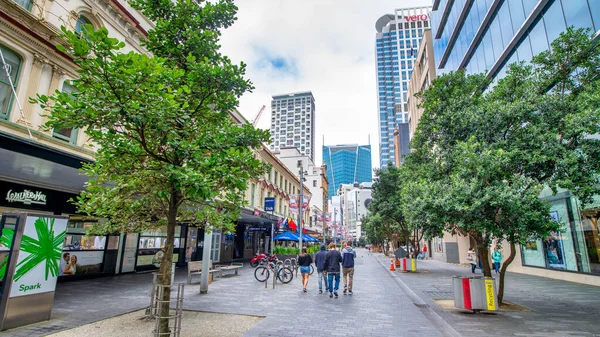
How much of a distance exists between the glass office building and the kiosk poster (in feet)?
40.6

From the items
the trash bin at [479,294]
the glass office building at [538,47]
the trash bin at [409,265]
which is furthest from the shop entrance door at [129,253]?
the glass office building at [538,47]

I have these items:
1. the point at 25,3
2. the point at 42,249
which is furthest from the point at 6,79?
the point at 42,249

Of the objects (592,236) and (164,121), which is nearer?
(164,121)

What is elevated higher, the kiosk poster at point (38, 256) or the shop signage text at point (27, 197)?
the shop signage text at point (27, 197)

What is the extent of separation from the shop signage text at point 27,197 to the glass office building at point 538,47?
16.1 metres

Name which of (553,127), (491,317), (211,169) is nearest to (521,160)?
(553,127)

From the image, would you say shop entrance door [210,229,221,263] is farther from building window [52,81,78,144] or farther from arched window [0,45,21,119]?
arched window [0,45,21,119]

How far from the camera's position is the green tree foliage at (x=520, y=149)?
25.1 feet

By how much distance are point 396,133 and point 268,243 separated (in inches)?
2007

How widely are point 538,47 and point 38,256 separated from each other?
21.7m

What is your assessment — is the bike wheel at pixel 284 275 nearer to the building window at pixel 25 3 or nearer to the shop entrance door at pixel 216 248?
the shop entrance door at pixel 216 248

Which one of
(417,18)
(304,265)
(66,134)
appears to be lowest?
(304,265)

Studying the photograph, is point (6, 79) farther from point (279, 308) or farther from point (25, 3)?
point (279, 308)

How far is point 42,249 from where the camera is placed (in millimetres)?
6848
